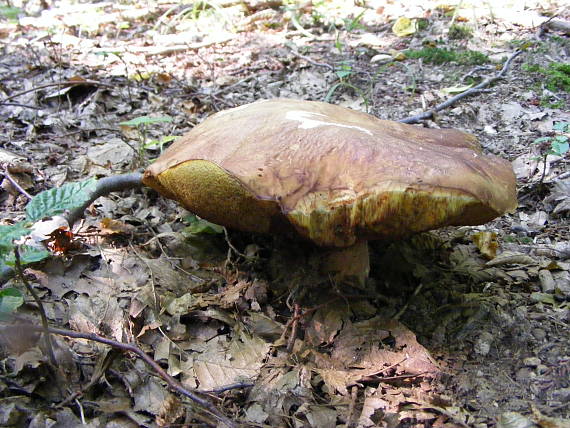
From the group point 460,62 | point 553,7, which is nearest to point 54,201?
point 460,62

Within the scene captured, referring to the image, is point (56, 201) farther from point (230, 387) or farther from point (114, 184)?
point (114, 184)

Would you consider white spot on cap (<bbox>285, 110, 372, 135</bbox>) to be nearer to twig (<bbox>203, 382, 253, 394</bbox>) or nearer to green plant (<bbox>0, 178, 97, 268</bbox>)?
green plant (<bbox>0, 178, 97, 268</bbox>)

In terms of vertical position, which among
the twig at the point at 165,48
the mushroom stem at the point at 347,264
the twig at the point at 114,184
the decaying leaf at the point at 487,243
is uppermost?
the twig at the point at 165,48

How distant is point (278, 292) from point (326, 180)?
723 millimetres

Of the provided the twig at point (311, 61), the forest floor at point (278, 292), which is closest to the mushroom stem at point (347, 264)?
the forest floor at point (278, 292)

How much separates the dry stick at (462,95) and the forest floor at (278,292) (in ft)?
0.20

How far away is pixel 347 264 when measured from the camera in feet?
6.70

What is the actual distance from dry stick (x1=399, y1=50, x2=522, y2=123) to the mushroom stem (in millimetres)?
1480

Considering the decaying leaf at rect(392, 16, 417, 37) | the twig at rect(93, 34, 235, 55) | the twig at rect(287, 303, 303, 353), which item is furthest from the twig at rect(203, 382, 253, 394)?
the decaying leaf at rect(392, 16, 417, 37)

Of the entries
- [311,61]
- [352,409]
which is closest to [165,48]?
[311,61]

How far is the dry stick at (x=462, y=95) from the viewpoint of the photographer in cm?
333

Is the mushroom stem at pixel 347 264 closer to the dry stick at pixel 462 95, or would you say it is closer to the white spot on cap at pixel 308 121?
the white spot on cap at pixel 308 121

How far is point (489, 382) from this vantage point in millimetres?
1657

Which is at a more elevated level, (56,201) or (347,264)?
(56,201)
